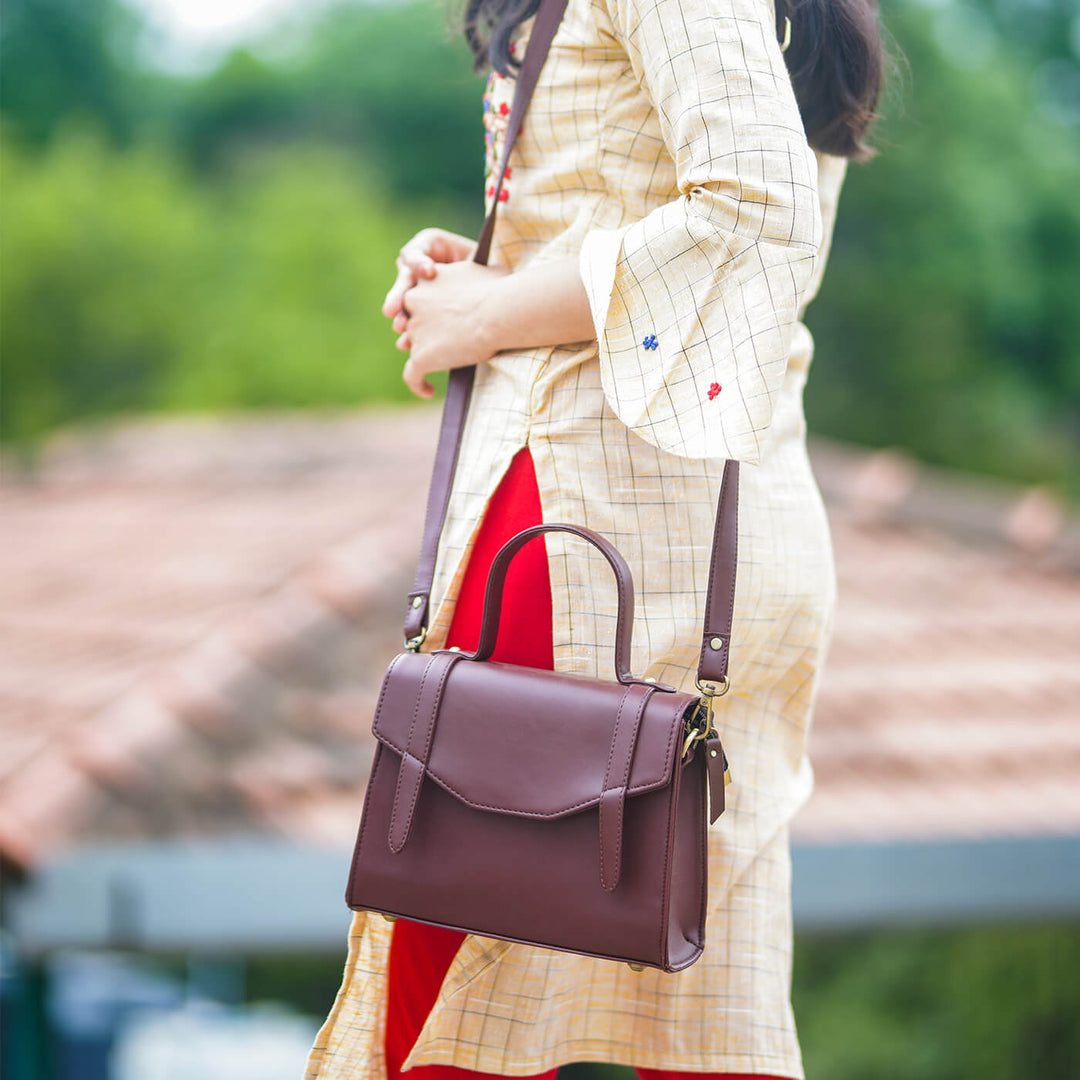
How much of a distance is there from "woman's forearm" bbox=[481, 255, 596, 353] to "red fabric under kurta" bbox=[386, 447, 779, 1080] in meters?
0.09

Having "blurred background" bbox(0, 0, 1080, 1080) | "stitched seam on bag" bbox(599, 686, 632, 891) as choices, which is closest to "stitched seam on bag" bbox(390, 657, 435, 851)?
"stitched seam on bag" bbox(599, 686, 632, 891)

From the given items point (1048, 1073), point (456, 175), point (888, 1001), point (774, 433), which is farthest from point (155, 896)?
point (456, 175)

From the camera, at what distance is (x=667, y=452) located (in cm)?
96

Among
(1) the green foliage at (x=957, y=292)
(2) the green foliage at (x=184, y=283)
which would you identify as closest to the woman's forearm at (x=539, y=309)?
(2) the green foliage at (x=184, y=283)

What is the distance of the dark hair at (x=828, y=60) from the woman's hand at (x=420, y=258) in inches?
6.3

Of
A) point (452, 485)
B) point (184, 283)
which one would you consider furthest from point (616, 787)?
point (184, 283)

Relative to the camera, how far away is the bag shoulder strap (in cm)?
95

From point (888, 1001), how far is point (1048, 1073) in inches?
48.2

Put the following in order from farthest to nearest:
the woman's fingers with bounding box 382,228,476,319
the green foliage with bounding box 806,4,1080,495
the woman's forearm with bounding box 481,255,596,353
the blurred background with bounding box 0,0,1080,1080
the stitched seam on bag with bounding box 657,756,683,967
Answer: 1. the green foliage with bounding box 806,4,1080,495
2. the blurred background with bounding box 0,0,1080,1080
3. the woman's fingers with bounding box 382,228,476,319
4. the woman's forearm with bounding box 481,255,596,353
5. the stitched seam on bag with bounding box 657,756,683,967

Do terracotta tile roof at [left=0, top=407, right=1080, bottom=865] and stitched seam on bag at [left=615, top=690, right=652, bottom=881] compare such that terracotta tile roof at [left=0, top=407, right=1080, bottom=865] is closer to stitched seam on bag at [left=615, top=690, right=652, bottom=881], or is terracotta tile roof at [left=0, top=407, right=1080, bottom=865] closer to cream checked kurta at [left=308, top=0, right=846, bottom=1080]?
cream checked kurta at [left=308, top=0, right=846, bottom=1080]

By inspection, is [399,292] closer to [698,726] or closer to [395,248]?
[698,726]

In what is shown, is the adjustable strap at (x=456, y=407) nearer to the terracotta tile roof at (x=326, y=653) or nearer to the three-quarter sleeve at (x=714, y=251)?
the three-quarter sleeve at (x=714, y=251)

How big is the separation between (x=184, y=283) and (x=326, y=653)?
15976mm

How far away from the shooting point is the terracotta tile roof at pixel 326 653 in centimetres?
331
